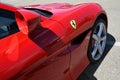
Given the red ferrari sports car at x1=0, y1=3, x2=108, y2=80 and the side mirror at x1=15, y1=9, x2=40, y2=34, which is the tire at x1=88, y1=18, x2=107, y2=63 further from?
the side mirror at x1=15, y1=9, x2=40, y2=34

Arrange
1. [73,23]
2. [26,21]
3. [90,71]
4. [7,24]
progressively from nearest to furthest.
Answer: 1. [26,21]
2. [7,24]
3. [73,23]
4. [90,71]

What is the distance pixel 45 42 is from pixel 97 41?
1.89 meters

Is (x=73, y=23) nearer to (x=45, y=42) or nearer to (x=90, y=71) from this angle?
(x=45, y=42)

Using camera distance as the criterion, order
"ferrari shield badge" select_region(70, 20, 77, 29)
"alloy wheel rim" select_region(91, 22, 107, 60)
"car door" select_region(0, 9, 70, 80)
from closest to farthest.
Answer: "car door" select_region(0, 9, 70, 80), "ferrari shield badge" select_region(70, 20, 77, 29), "alloy wheel rim" select_region(91, 22, 107, 60)

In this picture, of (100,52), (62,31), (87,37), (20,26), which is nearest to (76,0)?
(100,52)

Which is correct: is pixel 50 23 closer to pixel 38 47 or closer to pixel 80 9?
pixel 38 47

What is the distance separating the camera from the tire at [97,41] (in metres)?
4.74

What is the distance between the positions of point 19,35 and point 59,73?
2.39ft

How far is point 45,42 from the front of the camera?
3.25m

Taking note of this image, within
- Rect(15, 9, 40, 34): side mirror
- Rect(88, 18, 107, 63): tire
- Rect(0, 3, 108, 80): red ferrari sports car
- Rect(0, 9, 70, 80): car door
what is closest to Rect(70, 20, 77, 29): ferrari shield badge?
Rect(0, 3, 108, 80): red ferrari sports car

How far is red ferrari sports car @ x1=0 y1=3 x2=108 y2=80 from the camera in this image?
286cm

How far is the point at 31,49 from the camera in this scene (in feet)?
9.85

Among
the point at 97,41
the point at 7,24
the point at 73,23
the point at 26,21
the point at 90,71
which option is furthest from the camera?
the point at 97,41

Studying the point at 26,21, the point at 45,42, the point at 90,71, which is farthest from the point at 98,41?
the point at 26,21
